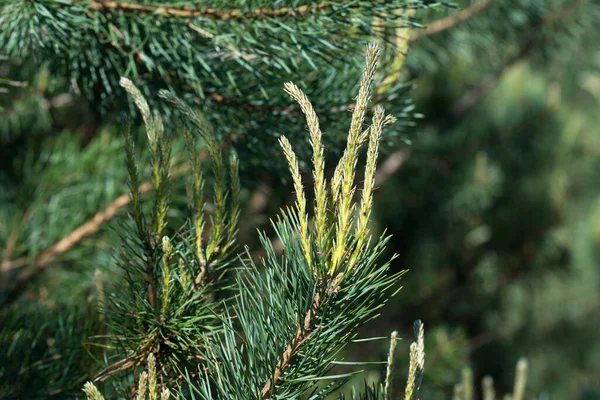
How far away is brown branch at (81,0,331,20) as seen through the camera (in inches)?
19.5

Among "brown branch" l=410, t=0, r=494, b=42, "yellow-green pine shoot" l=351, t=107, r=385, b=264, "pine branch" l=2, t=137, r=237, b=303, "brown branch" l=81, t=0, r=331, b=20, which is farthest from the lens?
"brown branch" l=410, t=0, r=494, b=42

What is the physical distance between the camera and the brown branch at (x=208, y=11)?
0.50m

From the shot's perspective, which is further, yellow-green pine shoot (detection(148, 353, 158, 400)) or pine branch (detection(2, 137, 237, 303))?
pine branch (detection(2, 137, 237, 303))

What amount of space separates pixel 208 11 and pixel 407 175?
3.82 feet

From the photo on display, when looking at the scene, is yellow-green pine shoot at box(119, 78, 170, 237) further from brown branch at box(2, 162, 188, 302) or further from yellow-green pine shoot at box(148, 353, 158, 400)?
brown branch at box(2, 162, 188, 302)

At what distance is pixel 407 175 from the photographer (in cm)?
162

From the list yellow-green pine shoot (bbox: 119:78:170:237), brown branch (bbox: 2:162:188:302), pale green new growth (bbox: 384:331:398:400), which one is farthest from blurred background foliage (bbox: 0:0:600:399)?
pale green new growth (bbox: 384:331:398:400)

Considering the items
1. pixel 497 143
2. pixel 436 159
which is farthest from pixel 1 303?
pixel 497 143

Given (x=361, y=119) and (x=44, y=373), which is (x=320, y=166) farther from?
(x=44, y=373)

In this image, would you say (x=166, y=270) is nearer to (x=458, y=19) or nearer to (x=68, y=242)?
(x=68, y=242)

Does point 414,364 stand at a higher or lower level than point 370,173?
lower

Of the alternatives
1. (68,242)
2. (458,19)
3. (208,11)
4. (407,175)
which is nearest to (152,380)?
(208,11)

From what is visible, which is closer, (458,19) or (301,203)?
(301,203)

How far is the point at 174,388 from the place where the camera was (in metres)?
0.40
